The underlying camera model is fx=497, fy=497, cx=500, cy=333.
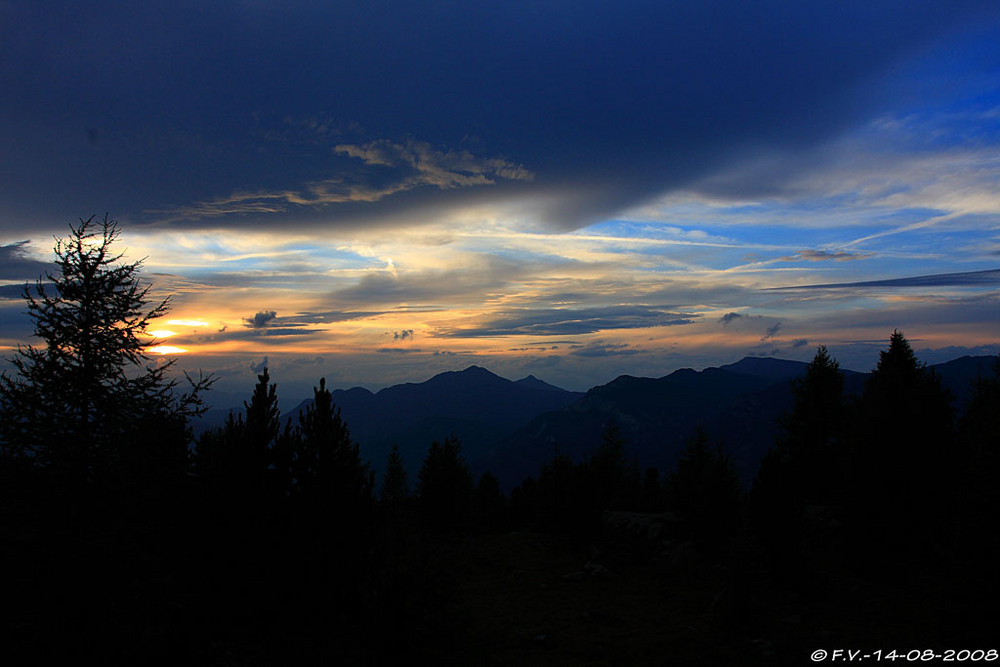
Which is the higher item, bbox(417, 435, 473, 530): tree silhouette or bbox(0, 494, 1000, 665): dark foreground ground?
bbox(0, 494, 1000, 665): dark foreground ground

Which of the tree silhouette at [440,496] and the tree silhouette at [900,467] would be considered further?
the tree silhouette at [440,496]

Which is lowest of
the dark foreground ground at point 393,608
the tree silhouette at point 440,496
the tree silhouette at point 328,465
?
the tree silhouette at point 440,496

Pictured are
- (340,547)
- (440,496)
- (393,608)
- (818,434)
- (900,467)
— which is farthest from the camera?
(440,496)

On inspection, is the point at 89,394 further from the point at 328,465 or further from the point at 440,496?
the point at 440,496

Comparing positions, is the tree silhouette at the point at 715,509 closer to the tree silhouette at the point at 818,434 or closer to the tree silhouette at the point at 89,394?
the tree silhouette at the point at 818,434

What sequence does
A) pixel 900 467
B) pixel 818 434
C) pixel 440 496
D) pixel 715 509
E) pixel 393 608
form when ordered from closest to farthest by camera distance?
pixel 393 608 < pixel 900 467 < pixel 715 509 < pixel 818 434 < pixel 440 496

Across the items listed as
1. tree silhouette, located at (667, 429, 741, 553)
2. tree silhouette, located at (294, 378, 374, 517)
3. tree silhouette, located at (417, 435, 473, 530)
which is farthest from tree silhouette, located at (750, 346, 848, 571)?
tree silhouette, located at (417, 435, 473, 530)

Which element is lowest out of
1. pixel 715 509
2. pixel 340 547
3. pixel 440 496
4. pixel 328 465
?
pixel 440 496

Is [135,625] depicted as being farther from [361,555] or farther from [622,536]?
[622,536]

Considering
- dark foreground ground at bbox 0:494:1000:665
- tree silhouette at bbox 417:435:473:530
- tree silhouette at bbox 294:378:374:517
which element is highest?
tree silhouette at bbox 294:378:374:517

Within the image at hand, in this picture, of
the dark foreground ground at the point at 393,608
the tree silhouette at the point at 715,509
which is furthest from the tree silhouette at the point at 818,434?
the dark foreground ground at the point at 393,608

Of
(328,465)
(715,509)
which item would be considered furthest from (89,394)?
(715,509)

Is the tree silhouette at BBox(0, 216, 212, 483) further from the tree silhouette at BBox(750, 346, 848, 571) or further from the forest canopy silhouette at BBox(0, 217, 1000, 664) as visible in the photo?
the tree silhouette at BBox(750, 346, 848, 571)

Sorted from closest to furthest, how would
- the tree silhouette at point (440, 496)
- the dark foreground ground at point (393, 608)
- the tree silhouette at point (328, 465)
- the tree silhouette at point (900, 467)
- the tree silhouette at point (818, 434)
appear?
the dark foreground ground at point (393, 608) < the tree silhouette at point (328, 465) < the tree silhouette at point (900, 467) < the tree silhouette at point (818, 434) < the tree silhouette at point (440, 496)
